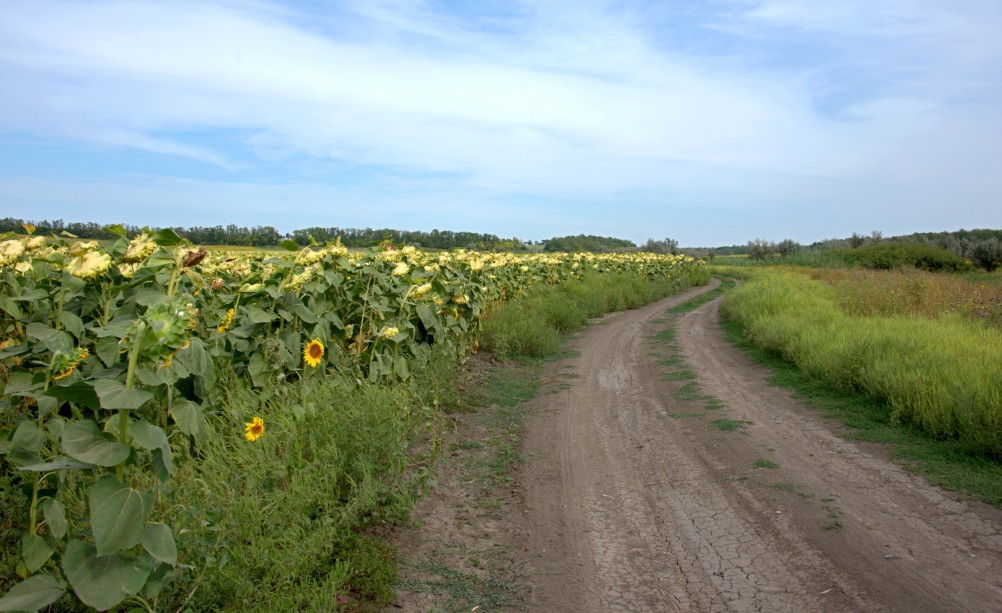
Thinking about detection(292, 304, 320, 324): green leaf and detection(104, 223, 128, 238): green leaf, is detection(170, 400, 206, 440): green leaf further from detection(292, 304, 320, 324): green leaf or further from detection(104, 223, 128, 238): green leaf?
detection(292, 304, 320, 324): green leaf

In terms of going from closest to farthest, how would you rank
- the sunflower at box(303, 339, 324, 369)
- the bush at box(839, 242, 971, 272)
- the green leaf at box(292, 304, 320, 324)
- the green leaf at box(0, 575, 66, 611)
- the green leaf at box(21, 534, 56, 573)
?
the green leaf at box(0, 575, 66, 611) < the green leaf at box(21, 534, 56, 573) < the sunflower at box(303, 339, 324, 369) < the green leaf at box(292, 304, 320, 324) < the bush at box(839, 242, 971, 272)

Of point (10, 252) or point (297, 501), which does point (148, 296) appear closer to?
point (297, 501)

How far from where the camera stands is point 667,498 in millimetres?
4730

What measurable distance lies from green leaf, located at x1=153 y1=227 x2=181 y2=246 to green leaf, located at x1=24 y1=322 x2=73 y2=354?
72cm

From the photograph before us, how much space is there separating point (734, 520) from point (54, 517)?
12.7 ft

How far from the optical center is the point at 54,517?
2.42 metres

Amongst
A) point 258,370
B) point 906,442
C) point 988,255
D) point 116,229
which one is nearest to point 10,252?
point 116,229

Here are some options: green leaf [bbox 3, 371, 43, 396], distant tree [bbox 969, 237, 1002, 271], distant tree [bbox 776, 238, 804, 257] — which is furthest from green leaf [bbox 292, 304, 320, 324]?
distant tree [bbox 776, 238, 804, 257]

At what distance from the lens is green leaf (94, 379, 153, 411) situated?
2.02m

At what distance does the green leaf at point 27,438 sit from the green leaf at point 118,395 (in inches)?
30.6

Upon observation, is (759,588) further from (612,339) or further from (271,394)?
(612,339)

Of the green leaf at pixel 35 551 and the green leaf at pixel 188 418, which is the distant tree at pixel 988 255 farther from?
the green leaf at pixel 35 551

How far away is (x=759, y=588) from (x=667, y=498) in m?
1.30

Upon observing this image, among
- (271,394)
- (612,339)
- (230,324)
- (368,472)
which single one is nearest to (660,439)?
(368,472)
